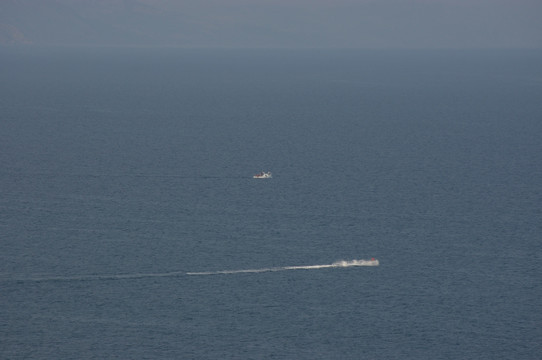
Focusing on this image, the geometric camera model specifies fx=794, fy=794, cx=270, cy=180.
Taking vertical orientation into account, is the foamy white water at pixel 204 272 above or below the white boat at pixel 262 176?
below

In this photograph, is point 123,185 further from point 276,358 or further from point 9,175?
point 276,358

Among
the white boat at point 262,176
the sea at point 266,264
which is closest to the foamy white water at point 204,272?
the sea at point 266,264

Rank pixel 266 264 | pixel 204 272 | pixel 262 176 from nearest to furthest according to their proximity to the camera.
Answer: pixel 204 272 → pixel 266 264 → pixel 262 176

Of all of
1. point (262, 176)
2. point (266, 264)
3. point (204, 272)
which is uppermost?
point (262, 176)

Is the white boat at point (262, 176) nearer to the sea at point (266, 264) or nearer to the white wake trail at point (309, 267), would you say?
the sea at point (266, 264)

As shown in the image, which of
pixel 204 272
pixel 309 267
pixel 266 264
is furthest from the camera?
pixel 266 264

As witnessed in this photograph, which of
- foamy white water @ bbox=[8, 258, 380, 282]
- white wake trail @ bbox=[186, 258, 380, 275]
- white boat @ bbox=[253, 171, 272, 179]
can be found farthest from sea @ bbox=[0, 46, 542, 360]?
white boat @ bbox=[253, 171, 272, 179]

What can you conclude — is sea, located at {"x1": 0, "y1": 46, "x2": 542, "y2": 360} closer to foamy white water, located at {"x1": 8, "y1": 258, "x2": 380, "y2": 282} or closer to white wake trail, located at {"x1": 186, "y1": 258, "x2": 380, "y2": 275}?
foamy white water, located at {"x1": 8, "y1": 258, "x2": 380, "y2": 282}

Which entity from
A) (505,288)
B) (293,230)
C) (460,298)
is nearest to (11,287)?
(293,230)

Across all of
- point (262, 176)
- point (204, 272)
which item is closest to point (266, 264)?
point (204, 272)

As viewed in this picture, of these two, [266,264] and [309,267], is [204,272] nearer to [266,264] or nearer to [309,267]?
[266,264]

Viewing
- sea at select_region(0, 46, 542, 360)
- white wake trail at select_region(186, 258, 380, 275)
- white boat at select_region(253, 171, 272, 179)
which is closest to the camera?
sea at select_region(0, 46, 542, 360)

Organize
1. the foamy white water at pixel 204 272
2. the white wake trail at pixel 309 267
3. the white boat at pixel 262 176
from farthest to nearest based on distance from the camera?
the white boat at pixel 262 176 < the white wake trail at pixel 309 267 < the foamy white water at pixel 204 272
